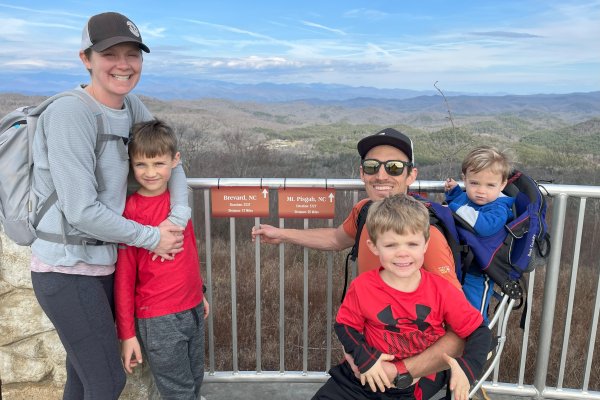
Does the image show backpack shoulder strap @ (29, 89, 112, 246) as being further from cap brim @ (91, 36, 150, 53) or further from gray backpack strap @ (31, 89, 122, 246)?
cap brim @ (91, 36, 150, 53)

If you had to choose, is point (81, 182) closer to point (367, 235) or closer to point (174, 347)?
point (174, 347)

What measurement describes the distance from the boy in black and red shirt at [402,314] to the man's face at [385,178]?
1.54ft

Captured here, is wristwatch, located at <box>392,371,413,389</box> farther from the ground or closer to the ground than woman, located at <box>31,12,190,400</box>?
closer to the ground

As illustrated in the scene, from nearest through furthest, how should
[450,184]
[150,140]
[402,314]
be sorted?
[402,314], [150,140], [450,184]

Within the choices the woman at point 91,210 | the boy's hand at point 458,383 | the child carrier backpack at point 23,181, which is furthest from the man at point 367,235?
the child carrier backpack at point 23,181

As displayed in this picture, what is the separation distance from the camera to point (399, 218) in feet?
7.39

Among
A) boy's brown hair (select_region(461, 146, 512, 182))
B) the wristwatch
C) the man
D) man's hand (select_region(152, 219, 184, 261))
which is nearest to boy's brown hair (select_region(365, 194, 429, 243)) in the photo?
the man

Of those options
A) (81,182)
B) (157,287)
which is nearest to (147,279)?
(157,287)

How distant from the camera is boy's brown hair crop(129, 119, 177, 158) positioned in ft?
7.90

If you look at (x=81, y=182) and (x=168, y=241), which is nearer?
(x=81, y=182)

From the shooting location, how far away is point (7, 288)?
2.91m

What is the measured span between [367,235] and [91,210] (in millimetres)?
1339

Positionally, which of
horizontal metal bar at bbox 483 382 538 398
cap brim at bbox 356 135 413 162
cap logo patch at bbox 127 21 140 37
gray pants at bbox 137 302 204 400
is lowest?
horizontal metal bar at bbox 483 382 538 398

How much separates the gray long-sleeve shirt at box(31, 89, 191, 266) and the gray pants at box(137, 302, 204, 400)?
46 centimetres
